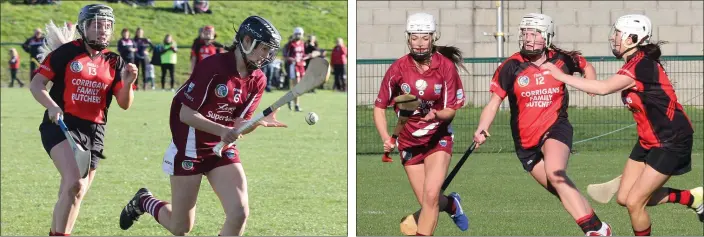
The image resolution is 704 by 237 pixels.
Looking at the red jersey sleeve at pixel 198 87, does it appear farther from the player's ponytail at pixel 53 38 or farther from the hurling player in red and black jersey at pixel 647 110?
the hurling player in red and black jersey at pixel 647 110

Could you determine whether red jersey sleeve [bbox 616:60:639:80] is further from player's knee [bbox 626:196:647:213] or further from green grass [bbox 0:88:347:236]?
green grass [bbox 0:88:347:236]

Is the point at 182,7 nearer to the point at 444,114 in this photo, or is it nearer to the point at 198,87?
the point at 444,114

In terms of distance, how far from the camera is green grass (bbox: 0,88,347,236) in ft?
32.5

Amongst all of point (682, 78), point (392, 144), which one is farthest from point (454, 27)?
point (392, 144)

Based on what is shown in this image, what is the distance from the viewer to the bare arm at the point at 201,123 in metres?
6.54

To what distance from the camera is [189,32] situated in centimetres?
3944

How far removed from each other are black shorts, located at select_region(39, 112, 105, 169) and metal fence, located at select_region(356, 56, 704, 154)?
7.72m

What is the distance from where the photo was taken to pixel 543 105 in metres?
7.52

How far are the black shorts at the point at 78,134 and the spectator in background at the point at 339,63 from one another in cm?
2243

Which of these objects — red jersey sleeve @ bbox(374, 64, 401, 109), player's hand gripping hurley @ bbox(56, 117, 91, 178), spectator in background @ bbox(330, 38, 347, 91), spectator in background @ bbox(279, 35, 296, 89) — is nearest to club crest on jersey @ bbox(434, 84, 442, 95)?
red jersey sleeve @ bbox(374, 64, 401, 109)

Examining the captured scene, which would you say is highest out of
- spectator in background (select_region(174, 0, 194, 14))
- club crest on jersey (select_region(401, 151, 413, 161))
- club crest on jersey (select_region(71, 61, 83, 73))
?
club crest on jersey (select_region(71, 61, 83, 73))

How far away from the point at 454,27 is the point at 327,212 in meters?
11.4

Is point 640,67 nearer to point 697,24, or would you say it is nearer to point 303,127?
point 303,127

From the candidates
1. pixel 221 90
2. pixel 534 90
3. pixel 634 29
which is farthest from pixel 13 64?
pixel 634 29
